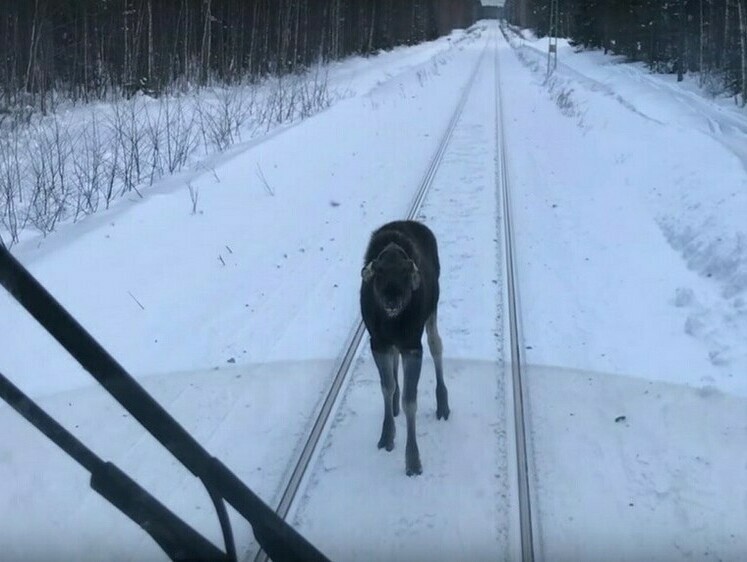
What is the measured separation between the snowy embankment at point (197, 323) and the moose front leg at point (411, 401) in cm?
Answer: 71

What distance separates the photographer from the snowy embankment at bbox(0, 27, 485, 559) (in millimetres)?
4824

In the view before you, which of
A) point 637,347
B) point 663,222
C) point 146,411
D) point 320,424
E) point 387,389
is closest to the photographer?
point 146,411

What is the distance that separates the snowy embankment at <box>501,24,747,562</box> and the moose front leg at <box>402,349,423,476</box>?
66cm

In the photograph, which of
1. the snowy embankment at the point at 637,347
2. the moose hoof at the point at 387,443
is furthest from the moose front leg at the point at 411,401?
the snowy embankment at the point at 637,347

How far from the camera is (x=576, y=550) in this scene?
427 cm

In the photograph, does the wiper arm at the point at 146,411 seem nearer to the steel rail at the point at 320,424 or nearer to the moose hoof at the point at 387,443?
the steel rail at the point at 320,424

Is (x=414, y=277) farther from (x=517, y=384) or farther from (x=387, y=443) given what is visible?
(x=517, y=384)

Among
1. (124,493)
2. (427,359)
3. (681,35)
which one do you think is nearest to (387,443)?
(427,359)

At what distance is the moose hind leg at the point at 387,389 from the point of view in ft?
16.8

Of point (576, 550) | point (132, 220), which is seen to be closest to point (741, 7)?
point (132, 220)

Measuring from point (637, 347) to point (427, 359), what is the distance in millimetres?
1696

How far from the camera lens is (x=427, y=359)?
6898mm

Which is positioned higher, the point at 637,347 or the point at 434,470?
the point at 637,347

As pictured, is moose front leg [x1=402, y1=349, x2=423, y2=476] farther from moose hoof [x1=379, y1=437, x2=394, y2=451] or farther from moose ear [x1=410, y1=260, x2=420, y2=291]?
moose ear [x1=410, y1=260, x2=420, y2=291]
